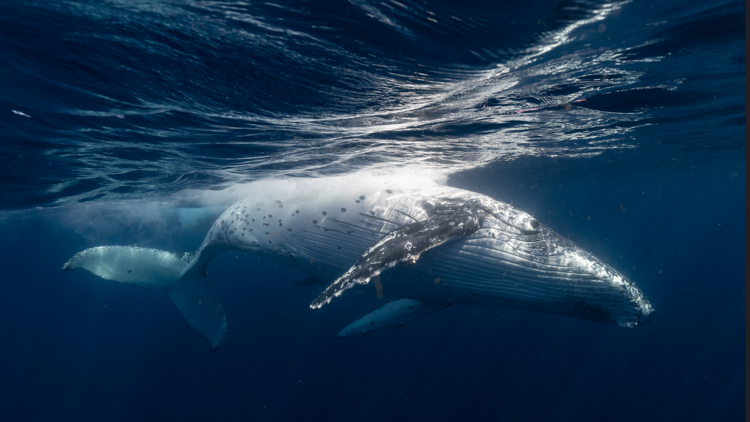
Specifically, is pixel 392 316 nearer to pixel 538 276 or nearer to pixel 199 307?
pixel 538 276

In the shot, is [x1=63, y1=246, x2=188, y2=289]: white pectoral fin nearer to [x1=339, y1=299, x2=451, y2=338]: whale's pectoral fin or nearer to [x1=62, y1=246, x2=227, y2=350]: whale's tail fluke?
[x1=62, y1=246, x2=227, y2=350]: whale's tail fluke

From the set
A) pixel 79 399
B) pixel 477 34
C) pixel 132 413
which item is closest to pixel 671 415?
pixel 477 34

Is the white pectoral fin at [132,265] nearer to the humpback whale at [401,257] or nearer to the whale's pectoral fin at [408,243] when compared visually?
the humpback whale at [401,257]

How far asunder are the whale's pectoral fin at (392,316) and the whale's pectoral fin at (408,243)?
2433mm

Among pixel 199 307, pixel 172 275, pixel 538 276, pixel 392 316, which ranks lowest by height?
pixel 199 307

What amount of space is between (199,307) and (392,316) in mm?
5493

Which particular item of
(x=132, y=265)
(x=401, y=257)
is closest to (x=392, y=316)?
(x=401, y=257)

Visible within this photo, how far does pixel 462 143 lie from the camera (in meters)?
11.5

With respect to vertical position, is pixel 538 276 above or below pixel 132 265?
above

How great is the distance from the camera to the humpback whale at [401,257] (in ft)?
14.8

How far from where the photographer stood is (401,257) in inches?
159

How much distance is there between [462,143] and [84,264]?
11419 millimetres

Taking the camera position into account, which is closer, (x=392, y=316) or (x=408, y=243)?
(x=408, y=243)

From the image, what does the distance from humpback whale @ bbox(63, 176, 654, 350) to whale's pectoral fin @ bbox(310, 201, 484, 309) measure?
16 millimetres
